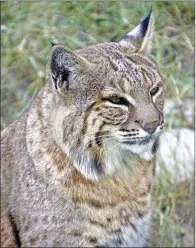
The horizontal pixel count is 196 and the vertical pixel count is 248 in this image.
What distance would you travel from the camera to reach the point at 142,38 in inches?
171

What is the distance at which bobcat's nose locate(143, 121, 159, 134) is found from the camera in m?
3.87

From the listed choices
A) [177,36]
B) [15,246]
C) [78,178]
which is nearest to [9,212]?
[15,246]

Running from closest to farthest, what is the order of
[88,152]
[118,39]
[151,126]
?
[151,126] → [88,152] → [118,39]

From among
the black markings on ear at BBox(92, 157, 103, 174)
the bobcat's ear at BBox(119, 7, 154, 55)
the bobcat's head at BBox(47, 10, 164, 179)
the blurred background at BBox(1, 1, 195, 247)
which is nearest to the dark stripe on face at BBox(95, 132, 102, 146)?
the bobcat's head at BBox(47, 10, 164, 179)

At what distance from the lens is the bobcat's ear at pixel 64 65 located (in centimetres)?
395

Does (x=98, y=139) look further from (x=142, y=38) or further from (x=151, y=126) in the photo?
(x=142, y=38)

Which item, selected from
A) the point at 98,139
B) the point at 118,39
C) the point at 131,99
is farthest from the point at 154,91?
the point at 118,39

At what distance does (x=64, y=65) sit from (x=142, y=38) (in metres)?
0.57

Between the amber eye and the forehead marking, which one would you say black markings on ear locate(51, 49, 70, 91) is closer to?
the forehead marking

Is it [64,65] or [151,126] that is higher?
[64,65]

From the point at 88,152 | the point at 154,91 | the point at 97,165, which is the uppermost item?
the point at 154,91

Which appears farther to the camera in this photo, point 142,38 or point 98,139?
point 142,38

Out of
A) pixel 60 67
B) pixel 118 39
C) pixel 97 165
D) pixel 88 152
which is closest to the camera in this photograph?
pixel 60 67

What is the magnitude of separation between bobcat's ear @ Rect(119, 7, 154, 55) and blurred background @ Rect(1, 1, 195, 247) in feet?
5.60
